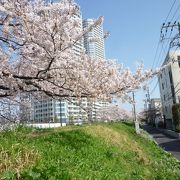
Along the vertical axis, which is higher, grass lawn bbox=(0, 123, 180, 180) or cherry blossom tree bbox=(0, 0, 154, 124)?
cherry blossom tree bbox=(0, 0, 154, 124)

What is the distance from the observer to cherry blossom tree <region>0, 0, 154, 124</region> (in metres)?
7.15

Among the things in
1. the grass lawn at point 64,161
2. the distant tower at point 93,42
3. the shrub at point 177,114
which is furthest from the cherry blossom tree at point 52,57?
the shrub at point 177,114

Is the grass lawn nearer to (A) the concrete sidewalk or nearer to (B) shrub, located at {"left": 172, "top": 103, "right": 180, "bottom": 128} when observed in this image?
(A) the concrete sidewalk

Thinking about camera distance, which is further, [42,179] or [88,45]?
[88,45]

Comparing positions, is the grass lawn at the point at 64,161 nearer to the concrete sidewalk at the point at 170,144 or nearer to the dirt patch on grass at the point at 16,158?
the dirt patch on grass at the point at 16,158

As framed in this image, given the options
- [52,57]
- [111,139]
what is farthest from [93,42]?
[111,139]

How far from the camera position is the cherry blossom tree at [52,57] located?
23.5ft

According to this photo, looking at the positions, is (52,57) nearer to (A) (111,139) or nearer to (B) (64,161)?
(B) (64,161)

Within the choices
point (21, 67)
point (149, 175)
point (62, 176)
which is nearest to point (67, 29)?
point (21, 67)

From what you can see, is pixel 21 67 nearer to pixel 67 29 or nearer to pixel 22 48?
pixel 22 48

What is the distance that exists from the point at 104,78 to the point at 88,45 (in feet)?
3.99

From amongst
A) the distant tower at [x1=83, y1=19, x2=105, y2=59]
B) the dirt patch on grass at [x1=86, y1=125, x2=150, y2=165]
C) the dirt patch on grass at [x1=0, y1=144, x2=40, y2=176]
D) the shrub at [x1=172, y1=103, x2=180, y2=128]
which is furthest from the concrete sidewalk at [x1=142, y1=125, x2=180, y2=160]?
the dirt patch on grass at [x1=0, y1=144, x2=40, y2=176]

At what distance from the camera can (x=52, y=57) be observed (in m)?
7.54

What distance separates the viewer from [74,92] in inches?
348
